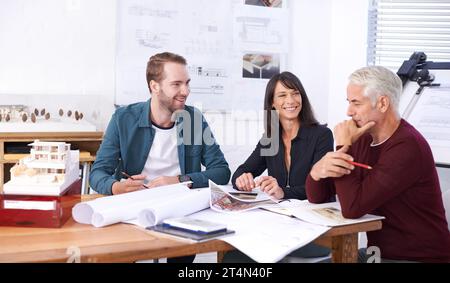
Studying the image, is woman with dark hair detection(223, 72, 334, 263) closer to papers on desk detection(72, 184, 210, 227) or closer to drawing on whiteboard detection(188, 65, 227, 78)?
papers on desk detection(72, 184, 210, 227)

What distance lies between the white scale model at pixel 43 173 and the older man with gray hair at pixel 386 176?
81cm

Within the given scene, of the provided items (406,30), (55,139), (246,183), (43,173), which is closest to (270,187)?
(246,183)

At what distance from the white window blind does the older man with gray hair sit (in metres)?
1.97

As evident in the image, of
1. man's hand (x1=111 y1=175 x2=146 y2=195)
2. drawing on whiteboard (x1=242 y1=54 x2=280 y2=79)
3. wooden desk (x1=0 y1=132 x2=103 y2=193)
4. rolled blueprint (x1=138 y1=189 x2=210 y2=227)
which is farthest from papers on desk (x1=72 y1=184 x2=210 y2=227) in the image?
drawing on whiteboard (x1=242 y1=54 x2=280 y2=79)

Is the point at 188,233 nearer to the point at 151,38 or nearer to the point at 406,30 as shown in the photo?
the point at 151,38

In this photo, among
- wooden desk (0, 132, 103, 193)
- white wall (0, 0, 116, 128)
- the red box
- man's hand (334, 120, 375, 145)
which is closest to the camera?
the red box

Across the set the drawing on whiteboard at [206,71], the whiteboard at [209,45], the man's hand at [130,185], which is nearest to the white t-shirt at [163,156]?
the man's hand at [130,185]

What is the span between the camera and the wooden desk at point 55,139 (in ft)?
9.53

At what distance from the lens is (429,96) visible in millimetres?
2822

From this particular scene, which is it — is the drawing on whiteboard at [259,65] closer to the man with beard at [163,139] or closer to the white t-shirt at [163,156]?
the man with beard at [163,139]

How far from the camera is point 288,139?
7.89ft

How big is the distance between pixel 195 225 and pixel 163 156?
3.43 feet

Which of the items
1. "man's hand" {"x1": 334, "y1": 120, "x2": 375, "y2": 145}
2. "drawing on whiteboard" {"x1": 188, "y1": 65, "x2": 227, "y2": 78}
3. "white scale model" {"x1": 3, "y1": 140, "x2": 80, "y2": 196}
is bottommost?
"white scale model" {"x1": 3, "y1": 140, "x2": 80, "y2": 196}

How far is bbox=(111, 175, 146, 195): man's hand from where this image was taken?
→ 6.19 feet
